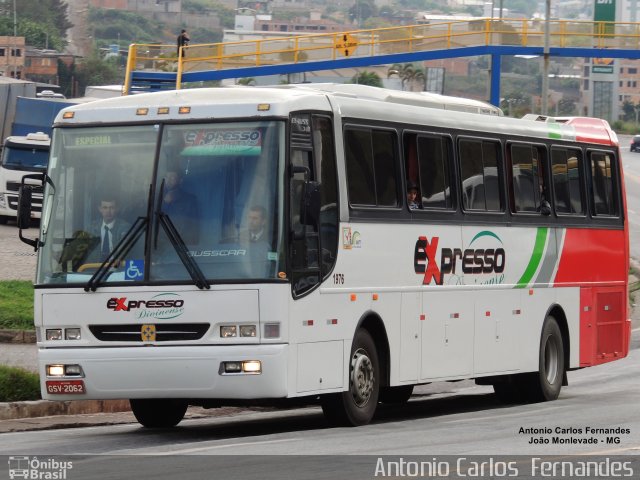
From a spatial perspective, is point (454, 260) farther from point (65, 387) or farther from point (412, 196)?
point (65, 387)

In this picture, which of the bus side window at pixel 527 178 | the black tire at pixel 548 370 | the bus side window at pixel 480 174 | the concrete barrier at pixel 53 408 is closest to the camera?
the concrete barrier at pixel 53 408

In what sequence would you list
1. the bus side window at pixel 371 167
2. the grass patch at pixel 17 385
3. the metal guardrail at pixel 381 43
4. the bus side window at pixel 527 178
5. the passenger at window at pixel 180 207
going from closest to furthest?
the passenger at window at pixel 180 207 < the bus side window at pixel 371 167 < the grass patch at pixel 17 385 < the bus side window at pixel 527 178 < the metal guardrail at pixel 381 43

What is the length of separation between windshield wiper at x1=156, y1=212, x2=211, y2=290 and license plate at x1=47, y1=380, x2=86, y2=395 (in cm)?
147

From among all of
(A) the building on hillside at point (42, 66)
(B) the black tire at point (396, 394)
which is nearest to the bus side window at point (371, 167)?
(B) the black tire at point (396, 394)

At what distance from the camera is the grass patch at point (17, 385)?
17.0 meters

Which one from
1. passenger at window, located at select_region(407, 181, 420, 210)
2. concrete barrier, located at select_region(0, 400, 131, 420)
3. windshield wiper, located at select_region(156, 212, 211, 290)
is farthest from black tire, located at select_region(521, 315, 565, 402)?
windshield wiper, located at select_region(156, 212, 211, 290)

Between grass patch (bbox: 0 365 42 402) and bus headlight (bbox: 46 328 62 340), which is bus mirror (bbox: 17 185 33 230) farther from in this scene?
grass patch (bbox: 0 365 42 402)

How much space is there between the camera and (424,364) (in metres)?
16.5

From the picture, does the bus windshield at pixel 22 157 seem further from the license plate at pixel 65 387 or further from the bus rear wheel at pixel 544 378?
the license plate at pixel 65 387

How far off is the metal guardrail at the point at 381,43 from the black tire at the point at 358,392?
3693cm

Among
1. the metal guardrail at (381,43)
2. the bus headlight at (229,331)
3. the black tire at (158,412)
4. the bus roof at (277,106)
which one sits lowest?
the black tire at (158,412)

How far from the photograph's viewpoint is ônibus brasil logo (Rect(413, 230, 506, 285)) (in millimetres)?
16578

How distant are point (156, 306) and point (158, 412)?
237 centimetres

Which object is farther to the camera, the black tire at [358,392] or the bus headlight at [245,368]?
the black tire at [358,392]
